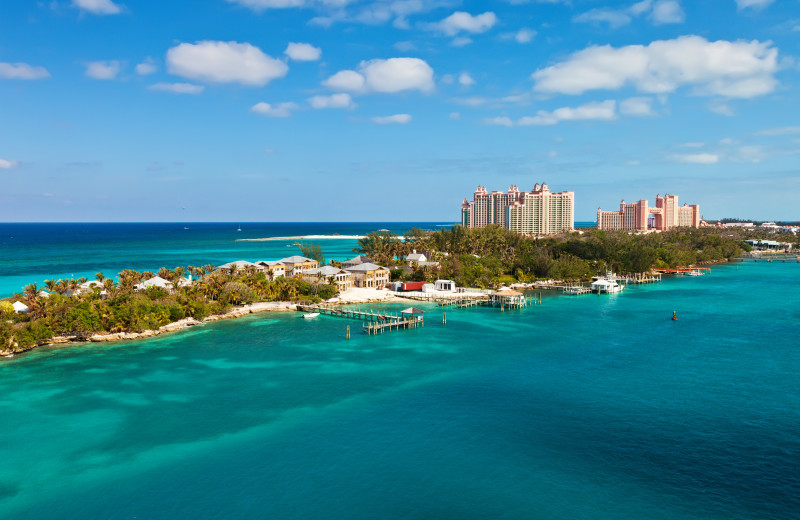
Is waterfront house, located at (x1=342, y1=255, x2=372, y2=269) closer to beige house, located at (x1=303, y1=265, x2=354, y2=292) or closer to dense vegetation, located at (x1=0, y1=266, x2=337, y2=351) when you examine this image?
beige house, located at (x1=303, y1=265, x2=354, y2=292)

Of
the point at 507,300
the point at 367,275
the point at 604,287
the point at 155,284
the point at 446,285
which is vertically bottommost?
the point at 507,300

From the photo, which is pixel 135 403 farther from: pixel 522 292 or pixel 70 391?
pixel 522 292

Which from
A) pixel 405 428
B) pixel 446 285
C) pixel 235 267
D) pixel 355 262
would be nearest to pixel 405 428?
pixel 405 428

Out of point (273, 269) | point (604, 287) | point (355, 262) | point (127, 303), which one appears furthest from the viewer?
point (355, 262)

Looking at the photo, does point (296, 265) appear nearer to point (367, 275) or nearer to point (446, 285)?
point (367, 275)

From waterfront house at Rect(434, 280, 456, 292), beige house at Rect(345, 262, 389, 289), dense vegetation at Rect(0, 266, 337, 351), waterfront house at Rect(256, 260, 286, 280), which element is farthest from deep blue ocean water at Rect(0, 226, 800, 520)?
beige house at Rect(345, 262, 389, 289)

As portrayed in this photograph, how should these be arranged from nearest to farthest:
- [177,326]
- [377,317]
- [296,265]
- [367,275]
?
[177,326], [377,317], [367,275], [296,265]

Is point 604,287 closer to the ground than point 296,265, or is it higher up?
closer to the ground

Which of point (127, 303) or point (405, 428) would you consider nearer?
point (405, 428)
